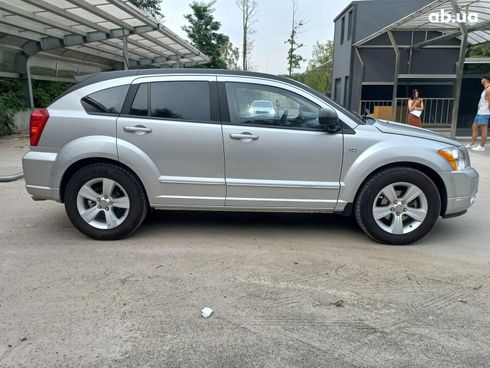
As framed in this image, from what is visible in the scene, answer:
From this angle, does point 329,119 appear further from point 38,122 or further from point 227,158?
point 38,122

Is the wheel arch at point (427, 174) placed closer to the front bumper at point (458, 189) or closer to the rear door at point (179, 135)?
the front bumper at point (458, 189)

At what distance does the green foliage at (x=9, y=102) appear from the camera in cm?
1224

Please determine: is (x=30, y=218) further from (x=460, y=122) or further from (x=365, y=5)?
(x=365, y=5)

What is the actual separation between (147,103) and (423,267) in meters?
3.23

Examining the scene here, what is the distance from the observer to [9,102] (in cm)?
1334

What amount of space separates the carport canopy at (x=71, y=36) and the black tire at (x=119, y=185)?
731 centimetres

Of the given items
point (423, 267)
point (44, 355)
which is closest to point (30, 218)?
point (44, 355)

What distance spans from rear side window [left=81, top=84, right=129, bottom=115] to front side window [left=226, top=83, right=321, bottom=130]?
1.15m

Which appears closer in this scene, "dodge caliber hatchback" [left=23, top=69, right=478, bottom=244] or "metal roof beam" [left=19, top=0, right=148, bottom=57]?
"dodge caliber hatchback" [left=23, top=69, right=478, bottom=244]

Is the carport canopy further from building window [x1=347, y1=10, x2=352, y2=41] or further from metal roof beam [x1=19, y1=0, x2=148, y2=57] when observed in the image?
building window [x1=347, y1=10, x2=352, y2=41]

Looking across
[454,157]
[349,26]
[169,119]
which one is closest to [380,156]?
[454,157]

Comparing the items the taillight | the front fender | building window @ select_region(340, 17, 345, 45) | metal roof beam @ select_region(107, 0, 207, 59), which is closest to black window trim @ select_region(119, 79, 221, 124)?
the taillight

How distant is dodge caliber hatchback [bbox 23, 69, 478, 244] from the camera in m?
4.18

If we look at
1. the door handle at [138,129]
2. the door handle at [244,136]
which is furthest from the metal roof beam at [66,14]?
the door handle at [244,136]
